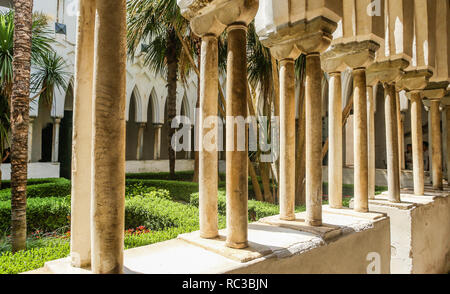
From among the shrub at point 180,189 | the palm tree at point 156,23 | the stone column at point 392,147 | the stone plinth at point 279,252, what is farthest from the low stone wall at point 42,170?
the stone column at point 392,147

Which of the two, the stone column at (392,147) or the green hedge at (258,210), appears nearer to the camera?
the stone column at (392,147)

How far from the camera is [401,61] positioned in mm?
3404

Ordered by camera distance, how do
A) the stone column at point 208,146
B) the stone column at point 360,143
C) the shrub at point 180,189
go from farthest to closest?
1. the shrub at point 180,189
2. the stone column at point 360,143
3. the stone column at point 208,146

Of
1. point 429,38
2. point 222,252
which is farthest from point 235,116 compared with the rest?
point 429,38

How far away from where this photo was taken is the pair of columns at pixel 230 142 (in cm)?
179

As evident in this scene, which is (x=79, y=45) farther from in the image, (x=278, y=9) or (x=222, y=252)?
(x=278, y=9)

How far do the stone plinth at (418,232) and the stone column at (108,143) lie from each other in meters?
2.80

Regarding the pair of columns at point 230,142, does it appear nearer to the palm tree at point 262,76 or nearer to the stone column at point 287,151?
the stone column at point 287,151

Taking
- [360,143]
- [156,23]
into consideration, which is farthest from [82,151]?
[156,23]

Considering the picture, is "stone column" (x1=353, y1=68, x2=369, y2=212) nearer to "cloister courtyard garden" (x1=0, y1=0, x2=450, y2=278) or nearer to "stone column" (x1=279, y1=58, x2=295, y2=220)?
"cloister courtyard garden" (x1=0, y1=0, x2=450, y2=278)

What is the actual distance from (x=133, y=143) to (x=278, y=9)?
49.0ft

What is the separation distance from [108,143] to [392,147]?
3297 millimetres

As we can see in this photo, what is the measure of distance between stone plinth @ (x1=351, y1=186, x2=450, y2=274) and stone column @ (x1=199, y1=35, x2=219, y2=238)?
208 centimetres

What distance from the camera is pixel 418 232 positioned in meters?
3.20
